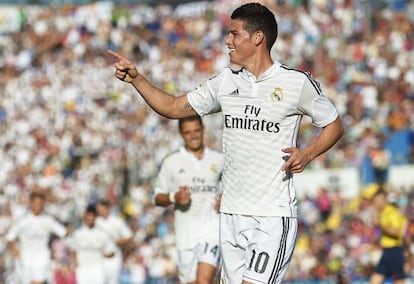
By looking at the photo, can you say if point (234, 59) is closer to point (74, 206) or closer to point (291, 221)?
point (291, 221)

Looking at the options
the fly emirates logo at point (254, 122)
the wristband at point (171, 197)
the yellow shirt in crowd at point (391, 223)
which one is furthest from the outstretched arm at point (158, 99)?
the yellow shirt in crowd at point (391, 223)

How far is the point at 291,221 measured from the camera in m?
7.62

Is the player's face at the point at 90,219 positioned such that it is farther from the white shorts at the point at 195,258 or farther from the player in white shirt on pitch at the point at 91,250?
the white shorts at the point at 195,258

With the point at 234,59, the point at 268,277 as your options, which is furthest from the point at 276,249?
the point at 234,59

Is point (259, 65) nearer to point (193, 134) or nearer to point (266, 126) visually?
point (266, 126)

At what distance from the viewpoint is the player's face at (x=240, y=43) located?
749 centimetres

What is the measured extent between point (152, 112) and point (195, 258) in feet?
55.0

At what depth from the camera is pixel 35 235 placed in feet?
55.5

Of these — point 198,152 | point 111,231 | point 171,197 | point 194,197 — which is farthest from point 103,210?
point 171,197

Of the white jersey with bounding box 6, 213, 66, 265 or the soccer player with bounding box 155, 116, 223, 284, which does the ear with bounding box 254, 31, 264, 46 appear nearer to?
the soccer player with bounding box 155, 116, 223, 284

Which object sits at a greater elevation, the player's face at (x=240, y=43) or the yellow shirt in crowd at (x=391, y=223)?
the player's face at (x=240, y=43)

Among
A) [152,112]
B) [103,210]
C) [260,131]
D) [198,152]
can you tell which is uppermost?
[152,112]

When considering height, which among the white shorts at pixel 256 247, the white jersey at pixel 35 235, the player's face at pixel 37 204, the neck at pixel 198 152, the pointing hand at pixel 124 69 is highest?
the pointing hand at pixel 124 69

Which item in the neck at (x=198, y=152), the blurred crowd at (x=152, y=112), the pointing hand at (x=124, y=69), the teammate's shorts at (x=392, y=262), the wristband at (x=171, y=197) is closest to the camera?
the pointing hand at (x=124, y=69)
